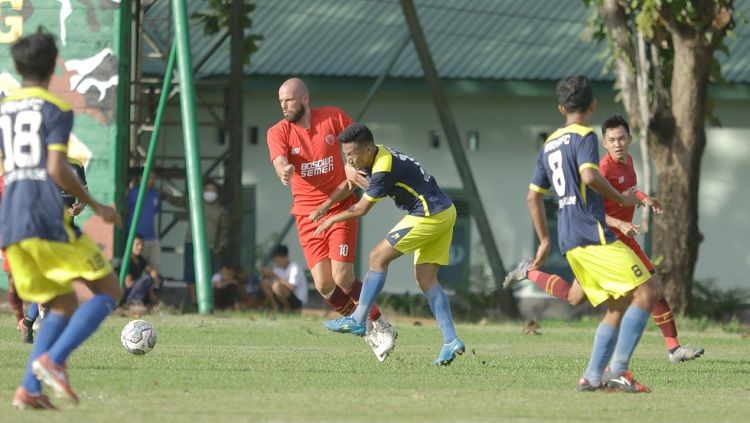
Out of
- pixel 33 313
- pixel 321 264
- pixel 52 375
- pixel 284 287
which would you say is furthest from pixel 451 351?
pixel 284 287

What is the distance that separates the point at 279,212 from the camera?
31.1 meters

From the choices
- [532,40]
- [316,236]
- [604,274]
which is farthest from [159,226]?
[604,274]

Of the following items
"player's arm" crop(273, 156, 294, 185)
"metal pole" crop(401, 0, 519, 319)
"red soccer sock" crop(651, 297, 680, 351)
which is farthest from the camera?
"metal pole" crop(401, 0, 519, 319)

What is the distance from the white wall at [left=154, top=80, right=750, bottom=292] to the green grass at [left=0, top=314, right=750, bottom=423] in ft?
45.0

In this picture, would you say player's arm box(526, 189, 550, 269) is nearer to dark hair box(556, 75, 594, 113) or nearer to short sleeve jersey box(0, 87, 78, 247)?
dark hair box(556, 75, 594, 113)

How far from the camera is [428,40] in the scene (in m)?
30.7

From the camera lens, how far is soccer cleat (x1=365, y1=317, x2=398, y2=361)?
42.4 feet

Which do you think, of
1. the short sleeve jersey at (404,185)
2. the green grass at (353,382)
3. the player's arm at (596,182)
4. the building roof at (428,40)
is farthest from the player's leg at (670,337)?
the building roof at (428,40)

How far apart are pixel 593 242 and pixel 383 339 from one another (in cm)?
312

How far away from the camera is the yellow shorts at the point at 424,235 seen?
12.8 meters

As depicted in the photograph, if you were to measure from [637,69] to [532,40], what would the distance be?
814 centimetres

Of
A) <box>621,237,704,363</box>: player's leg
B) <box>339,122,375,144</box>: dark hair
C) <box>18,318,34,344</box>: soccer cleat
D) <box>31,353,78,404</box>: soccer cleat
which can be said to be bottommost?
<box>18,318,34,344</box>: soccer cleat

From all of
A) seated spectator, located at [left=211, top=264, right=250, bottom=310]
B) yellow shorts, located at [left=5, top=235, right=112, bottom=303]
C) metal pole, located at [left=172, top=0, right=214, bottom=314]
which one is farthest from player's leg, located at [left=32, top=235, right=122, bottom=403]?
seated spectator, located at [left=211, top=264, right=250, bottom=310]

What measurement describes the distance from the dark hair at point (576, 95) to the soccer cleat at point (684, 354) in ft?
12.5
